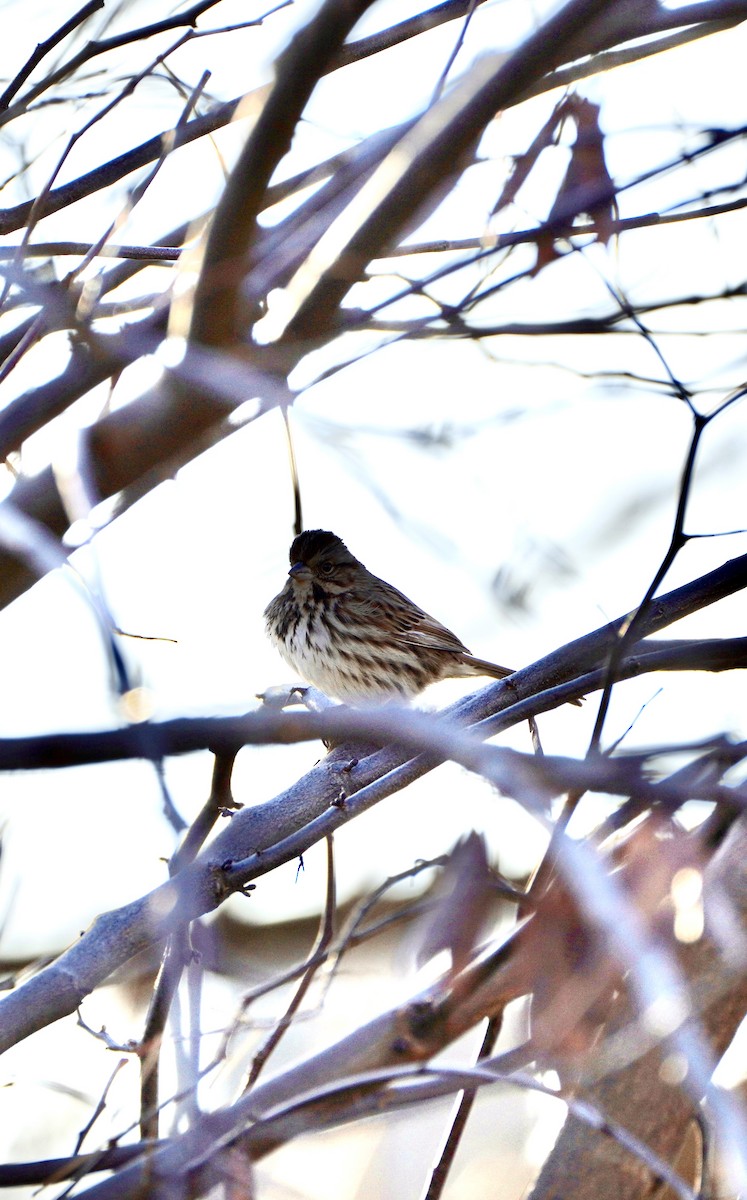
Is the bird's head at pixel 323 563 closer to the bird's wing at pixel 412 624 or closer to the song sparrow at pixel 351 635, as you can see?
the song sparrow at pixel 351 635

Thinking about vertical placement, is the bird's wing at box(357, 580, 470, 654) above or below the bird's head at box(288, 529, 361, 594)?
below

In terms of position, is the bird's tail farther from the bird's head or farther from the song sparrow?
the bird's head

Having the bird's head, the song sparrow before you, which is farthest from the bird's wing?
the bird's head

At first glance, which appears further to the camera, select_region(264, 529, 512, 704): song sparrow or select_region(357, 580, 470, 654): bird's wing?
select_region(357, 580, 470, 654): bird's wing

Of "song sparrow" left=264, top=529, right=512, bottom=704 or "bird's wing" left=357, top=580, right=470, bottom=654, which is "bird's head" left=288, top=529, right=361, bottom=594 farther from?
"bird's wing" left=357, top=580, right=470, bottom=654

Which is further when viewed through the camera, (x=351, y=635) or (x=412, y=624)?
(x=412, y=624)

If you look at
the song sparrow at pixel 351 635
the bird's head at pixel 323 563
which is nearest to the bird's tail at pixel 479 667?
the song sparrow at pixel 351 635

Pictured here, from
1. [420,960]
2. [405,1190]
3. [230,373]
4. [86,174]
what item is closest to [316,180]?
[86,174]

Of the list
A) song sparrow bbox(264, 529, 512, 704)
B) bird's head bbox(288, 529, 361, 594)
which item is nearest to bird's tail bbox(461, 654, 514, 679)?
song sparrow bbox(264, 529, 512, 704)

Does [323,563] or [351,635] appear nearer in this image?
[351,635]

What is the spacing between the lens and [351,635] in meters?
5.67

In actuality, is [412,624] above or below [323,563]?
below

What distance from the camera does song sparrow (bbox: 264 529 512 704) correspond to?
18.6 ft

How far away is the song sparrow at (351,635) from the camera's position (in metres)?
5.67
